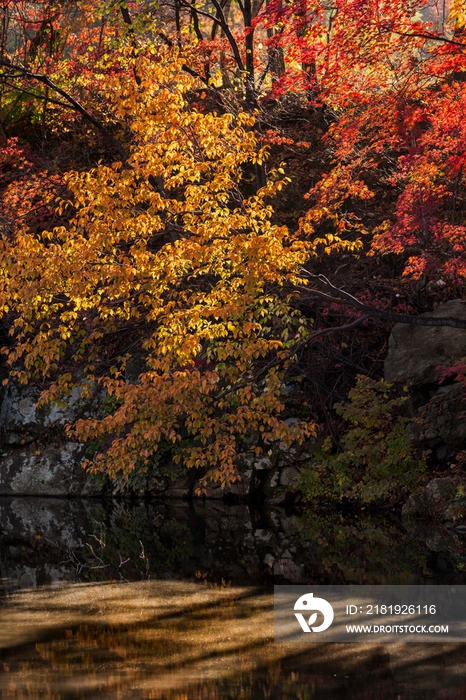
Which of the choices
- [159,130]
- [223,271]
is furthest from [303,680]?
[159,130]

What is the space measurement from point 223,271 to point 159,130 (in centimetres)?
219

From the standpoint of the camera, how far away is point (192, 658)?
6859mm

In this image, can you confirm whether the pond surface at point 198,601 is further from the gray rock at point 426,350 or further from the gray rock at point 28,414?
the gray rock at point 28,414

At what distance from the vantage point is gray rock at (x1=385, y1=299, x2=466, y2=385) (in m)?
14.4

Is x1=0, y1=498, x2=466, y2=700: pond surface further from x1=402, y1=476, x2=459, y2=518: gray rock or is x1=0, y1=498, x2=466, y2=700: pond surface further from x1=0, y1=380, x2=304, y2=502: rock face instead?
x1=0, y1=380, x2=304, y2=502: rock face

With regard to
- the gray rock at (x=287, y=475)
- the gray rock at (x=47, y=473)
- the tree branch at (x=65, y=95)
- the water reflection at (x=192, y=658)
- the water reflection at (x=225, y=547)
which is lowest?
the water reflection at (x=192, y=658)

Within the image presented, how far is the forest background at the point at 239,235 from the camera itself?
10977mm

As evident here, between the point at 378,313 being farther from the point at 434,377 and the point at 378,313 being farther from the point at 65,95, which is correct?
the point at 65,95

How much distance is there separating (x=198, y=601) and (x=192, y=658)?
2204mm

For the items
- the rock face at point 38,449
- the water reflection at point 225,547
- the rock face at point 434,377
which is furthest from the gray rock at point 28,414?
the rock face at point 434,377

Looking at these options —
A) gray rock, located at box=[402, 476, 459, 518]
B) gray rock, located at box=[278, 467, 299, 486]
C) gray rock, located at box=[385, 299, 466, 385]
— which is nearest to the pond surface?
gray rock, located at box=[402, 476, 459, 518]

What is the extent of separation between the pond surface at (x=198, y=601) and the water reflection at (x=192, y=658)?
15mm

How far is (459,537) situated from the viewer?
38.5 ft

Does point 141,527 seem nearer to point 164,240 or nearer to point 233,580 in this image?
point 233,580
